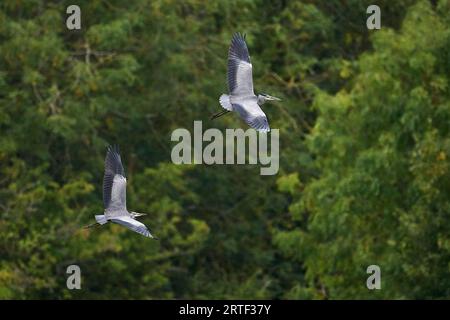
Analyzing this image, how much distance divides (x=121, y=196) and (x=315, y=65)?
15.9m

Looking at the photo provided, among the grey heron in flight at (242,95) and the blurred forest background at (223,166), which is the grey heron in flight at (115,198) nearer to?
the grey heron in flight at (242,95)

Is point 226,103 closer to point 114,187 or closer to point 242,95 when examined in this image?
point 242,95

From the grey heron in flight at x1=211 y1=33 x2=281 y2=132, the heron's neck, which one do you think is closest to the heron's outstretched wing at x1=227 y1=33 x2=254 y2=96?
the grey heron in flight at x1=211 y1=33 x2=281 y2=132

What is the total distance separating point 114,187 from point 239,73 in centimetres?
147

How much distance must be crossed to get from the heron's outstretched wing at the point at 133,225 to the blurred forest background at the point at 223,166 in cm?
791

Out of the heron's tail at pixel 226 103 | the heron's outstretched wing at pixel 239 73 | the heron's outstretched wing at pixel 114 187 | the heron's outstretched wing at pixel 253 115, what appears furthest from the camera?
the heron's outstretched wing at pixel 114 187

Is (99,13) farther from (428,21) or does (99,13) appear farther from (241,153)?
(428,21)

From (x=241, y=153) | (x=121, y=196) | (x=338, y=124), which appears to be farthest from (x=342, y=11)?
(x=121, y=196)

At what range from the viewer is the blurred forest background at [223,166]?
26734 mm

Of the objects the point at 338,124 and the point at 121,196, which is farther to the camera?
the point at 338,124

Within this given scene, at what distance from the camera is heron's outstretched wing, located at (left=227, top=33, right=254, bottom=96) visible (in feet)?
59.9

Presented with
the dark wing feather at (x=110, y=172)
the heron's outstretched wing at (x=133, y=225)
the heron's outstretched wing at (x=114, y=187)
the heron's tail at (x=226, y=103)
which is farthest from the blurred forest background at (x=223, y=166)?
the heron's outstretched wing at (x=133, y=225)

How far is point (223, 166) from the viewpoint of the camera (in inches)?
1243
